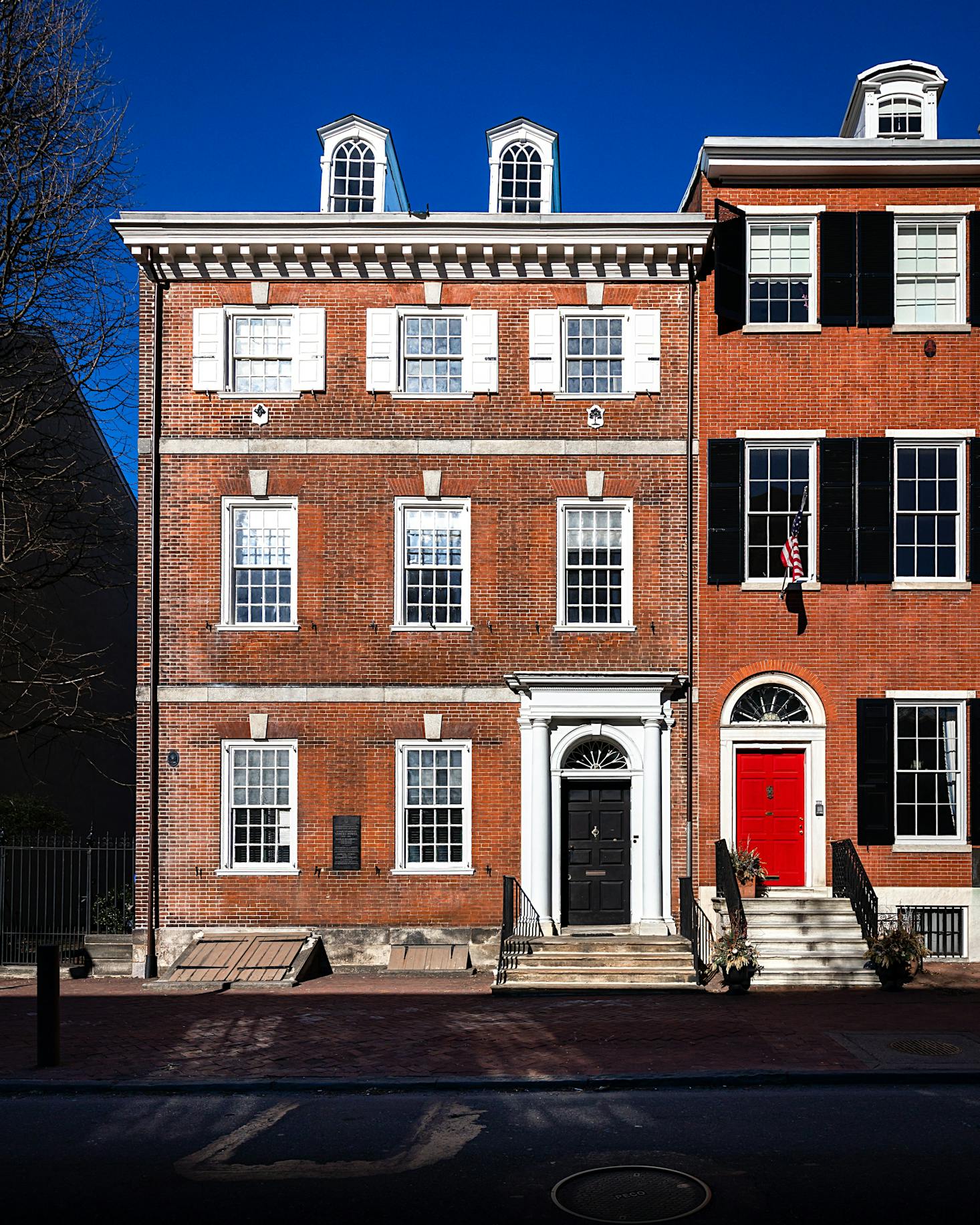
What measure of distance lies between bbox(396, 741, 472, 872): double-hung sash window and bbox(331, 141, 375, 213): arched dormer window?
9.44m

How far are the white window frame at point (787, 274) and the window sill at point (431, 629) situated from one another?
660cm

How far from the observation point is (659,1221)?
7250mm

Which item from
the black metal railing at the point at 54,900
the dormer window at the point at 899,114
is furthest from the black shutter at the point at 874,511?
the black metal railing at the point at 54,900

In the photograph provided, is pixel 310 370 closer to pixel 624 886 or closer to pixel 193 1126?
pixel 624 886

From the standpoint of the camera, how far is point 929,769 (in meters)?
17.7

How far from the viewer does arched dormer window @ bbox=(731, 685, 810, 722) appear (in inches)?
704

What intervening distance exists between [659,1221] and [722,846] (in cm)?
1003

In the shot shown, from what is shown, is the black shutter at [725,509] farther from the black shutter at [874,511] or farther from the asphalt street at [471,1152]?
the asphalt street at [471,1152]

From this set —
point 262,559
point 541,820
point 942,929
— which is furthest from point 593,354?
point 942,929

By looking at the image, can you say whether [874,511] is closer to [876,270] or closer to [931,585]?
[931,585]

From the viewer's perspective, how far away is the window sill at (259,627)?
58.7 feet

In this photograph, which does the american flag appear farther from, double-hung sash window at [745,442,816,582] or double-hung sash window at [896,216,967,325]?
double-hung sash window at [896,216,967,325]

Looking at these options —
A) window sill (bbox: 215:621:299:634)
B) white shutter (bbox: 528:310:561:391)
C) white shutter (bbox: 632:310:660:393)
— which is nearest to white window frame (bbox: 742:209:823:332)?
white shutter (bbox: 632:310:660:393)

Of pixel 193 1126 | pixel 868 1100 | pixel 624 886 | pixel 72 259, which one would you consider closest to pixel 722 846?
pixel 624 886
